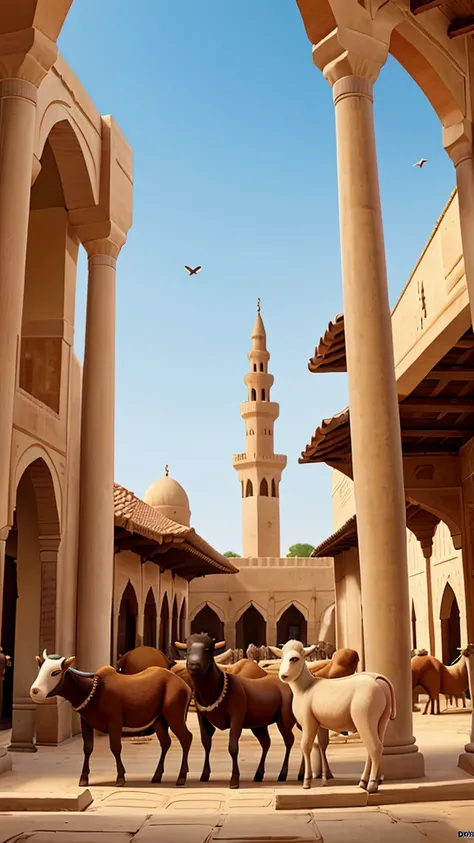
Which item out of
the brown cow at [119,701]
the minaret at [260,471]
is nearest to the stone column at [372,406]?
the brown cow at [119,701]

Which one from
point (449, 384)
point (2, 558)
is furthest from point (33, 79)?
point (449, 384)

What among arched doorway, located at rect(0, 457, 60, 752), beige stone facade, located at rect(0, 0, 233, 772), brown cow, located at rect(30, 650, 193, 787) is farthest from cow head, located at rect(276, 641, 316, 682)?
arched doorway, located at rect(0, 457, 60, 752)

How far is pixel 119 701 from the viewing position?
7.30 m

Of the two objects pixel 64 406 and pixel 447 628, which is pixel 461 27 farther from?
pixel 447 628

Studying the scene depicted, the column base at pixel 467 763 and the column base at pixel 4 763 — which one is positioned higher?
the column base at pixel 467 763

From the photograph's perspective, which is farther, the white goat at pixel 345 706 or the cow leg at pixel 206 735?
the cow leg at pixel 206 735

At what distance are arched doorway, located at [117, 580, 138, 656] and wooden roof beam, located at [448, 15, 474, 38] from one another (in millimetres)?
13765

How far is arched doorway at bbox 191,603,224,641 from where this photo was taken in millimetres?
42219

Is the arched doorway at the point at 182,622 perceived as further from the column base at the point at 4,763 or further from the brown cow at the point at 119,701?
the brown cow at the point at 119,701

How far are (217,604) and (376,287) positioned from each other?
33.5 meters

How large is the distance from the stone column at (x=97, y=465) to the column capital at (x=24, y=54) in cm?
454

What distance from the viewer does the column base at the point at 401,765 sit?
6.62 meters

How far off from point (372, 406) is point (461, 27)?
422 centimetres

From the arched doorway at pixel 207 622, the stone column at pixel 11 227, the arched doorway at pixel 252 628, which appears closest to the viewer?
the stone column at pixel 11 227
